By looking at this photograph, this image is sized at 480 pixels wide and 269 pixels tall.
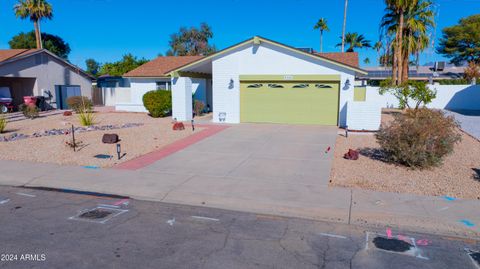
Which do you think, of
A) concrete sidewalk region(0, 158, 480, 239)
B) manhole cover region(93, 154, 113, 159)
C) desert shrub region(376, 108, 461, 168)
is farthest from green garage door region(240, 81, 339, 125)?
concrete sidewalk region(0, 158, 480, 239)

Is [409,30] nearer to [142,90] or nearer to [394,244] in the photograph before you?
[142,90]

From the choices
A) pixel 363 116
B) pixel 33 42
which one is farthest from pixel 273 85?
pixel 33 42

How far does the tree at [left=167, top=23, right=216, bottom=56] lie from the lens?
5538 centimetres

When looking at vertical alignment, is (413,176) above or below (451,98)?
below

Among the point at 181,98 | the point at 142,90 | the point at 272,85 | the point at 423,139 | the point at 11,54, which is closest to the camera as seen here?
the point at 423,139

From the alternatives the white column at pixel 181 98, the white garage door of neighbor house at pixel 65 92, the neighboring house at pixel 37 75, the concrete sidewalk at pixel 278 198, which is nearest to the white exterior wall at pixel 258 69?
Answer: the white column at pixel 181 98

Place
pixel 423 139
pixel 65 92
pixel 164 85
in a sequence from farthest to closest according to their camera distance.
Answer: pixel 65 92 < pixel 164 85 < pixel 423 139

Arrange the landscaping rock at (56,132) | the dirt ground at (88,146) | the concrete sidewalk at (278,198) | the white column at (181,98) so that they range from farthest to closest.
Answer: the white column at (181,98) → the landscaping rock at (56,132) → the dirt ground at (88,146) → the concrete sidewalk at (278,198)

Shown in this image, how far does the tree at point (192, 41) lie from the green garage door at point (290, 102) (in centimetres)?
3783

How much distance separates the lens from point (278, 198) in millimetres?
7156

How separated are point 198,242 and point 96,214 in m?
2.30

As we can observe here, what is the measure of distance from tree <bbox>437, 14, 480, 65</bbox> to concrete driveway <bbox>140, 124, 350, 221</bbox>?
42.7 m

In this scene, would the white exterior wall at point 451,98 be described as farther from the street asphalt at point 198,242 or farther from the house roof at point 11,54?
the house roof at point 11,54

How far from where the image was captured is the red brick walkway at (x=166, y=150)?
991 centimetres
